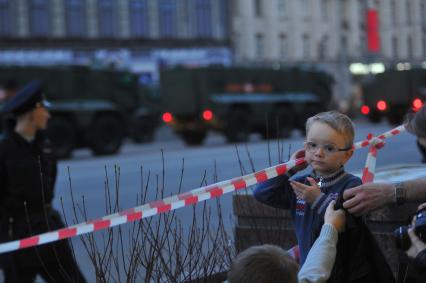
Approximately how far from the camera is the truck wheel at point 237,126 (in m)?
26.7

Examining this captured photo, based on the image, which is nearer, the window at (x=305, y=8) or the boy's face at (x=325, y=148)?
the boy's face at (x=325, y=148)

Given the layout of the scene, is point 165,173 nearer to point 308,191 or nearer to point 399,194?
point 399,194

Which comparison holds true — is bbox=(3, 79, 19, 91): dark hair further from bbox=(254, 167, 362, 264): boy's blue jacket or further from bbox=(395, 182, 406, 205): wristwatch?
bbox=(395, 182, 406, 205): wristwatch

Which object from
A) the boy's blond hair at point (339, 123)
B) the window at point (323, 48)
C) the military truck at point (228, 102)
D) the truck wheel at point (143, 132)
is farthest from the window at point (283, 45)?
the boy's blond hair at point (339, 123)

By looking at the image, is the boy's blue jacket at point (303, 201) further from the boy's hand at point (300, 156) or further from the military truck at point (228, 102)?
the military truck at point (228, 102)

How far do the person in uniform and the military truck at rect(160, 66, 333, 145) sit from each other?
21011 millimetres

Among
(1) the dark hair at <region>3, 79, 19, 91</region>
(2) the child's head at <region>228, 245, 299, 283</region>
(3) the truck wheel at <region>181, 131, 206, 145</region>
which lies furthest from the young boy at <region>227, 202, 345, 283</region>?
(3) the truck wheel at <region>181, 131, 206, 145</region>

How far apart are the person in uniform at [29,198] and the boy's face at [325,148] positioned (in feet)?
6.15

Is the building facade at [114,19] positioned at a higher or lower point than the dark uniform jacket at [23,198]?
higher

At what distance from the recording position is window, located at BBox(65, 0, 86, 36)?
4659 centimetres

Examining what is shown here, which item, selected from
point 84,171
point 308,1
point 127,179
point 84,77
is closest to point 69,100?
point 84,77

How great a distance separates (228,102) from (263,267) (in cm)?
2493

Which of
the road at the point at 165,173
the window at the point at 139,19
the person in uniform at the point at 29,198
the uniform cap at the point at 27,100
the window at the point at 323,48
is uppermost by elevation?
the window at the point at 139,19

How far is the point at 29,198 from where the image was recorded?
475cm
